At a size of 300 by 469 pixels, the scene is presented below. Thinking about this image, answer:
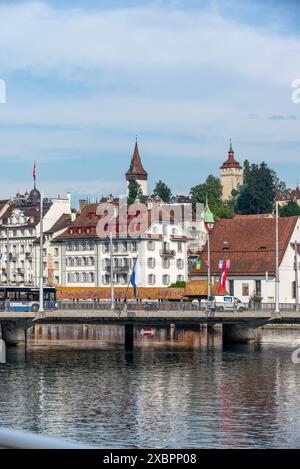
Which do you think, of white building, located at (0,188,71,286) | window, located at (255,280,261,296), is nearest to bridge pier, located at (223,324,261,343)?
window, located at (255,280,261,296)

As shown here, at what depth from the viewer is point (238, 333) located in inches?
3317

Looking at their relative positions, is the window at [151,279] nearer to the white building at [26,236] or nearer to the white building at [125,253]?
the white building at [125,253]

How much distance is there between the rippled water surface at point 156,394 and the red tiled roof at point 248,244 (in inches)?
1399

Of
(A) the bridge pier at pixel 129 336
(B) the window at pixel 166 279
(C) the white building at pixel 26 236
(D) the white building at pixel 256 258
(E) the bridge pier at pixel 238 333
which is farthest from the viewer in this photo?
(C) the white building at pixel 26 236

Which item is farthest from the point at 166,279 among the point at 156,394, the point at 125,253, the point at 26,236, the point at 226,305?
the point at 156,394

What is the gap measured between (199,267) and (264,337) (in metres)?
30.0

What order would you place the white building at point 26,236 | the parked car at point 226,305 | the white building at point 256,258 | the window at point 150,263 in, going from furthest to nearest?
the white building at point 26,236
the window at point 150,263
the white building at point 256,258
the parked car at point 226,305

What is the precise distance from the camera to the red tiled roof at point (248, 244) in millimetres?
119125

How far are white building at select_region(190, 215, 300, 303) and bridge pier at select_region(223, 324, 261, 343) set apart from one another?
105ft

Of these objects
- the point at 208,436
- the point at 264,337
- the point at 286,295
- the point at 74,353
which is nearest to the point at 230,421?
the point at 208,436

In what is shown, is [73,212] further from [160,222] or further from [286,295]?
[286,295]

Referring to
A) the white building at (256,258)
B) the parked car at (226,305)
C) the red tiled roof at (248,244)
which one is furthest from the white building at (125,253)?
the parked car at (226,305)

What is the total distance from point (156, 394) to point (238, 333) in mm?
34728

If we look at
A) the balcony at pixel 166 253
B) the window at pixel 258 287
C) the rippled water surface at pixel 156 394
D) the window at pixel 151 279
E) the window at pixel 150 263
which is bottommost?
the rippled water surface at pixel 156 394
